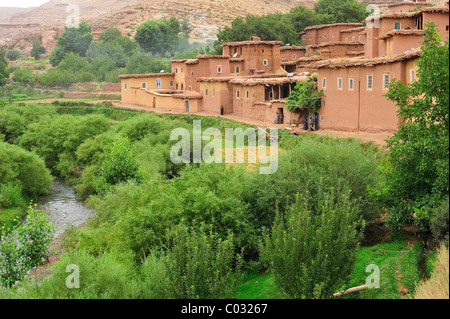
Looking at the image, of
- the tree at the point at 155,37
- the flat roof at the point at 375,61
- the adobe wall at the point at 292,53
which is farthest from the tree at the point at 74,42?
the flat roof at the point at 375,61

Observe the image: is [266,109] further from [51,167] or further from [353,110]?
[51,167]

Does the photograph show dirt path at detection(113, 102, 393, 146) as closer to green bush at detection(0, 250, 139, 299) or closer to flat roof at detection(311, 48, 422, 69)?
flat roof at detection(311, 48, 422, 69)

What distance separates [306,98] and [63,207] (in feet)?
41.8

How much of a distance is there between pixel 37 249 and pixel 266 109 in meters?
20.0

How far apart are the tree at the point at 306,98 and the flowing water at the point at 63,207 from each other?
11443 mm

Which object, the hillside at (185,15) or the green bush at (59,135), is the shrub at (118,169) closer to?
the green bush at (59,135)

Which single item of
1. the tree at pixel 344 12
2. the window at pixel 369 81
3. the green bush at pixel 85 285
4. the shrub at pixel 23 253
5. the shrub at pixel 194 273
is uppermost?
the tree at pixel 344 12

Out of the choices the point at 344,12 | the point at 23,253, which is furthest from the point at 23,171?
the point at 344,12

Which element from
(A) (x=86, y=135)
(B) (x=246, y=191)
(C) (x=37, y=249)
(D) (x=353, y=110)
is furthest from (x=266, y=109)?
(C) (x=37, y=249)

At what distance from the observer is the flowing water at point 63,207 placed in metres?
23.5

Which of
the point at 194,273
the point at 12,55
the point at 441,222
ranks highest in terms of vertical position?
the point at 12,55

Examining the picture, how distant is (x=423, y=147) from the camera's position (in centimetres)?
1201

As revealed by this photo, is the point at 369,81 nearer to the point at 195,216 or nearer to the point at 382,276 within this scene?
the point at 195,216

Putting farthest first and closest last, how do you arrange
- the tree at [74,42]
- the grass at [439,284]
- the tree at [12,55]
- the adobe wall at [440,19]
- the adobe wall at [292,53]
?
the tree at [12,55] < the tree at [74,42] < the adobe wall at [292,53] < the adobe wall at [440,19] < the grass at [439,284]
